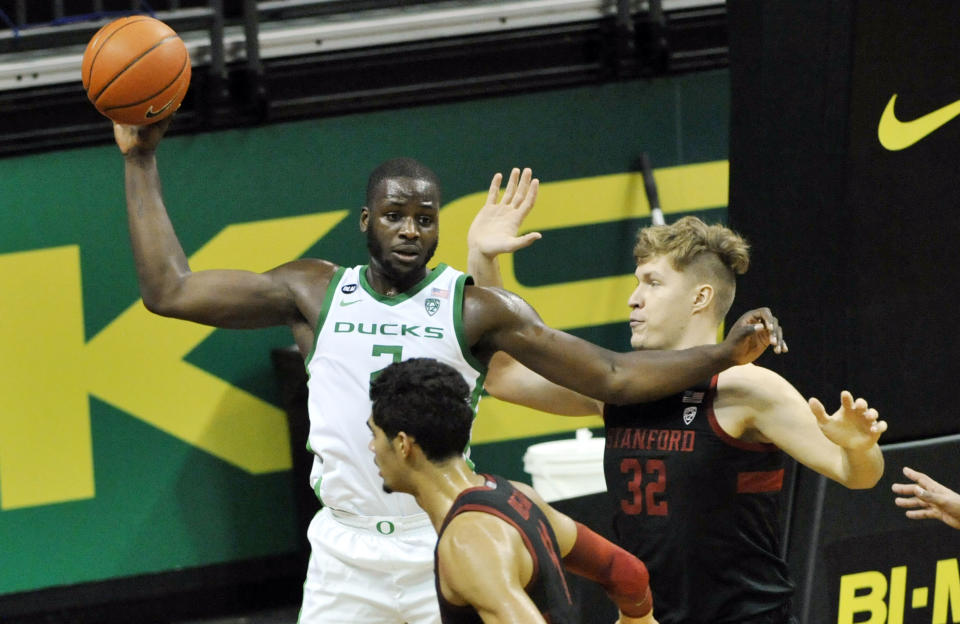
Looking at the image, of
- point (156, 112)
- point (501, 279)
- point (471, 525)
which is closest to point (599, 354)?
point (501, 279)

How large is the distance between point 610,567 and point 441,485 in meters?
0.53

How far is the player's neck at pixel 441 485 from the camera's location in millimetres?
3242

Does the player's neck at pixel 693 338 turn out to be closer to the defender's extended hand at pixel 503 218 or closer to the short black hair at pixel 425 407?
the defender's extended hand at pixel 503 218

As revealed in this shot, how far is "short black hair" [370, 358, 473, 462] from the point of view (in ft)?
10.6

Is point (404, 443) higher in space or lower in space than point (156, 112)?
lower

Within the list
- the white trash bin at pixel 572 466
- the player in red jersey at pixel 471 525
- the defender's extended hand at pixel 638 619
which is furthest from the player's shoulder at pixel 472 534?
the white trash bin at pixel 572 466

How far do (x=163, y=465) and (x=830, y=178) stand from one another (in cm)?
382

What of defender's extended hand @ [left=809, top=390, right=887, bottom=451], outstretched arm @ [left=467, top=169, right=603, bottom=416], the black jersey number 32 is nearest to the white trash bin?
outstretched arm @ [left=467, top=169, right=603, bottom=416]

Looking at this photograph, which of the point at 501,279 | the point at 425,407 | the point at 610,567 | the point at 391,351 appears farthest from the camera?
the point at 501,279

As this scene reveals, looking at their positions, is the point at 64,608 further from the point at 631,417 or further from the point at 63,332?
the point at 631,417

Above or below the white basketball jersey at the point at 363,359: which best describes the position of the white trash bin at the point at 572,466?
below

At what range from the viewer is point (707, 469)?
410cm

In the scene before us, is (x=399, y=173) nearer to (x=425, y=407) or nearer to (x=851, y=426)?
(x=425, y=407)

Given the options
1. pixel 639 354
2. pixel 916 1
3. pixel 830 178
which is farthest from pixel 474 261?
pixel 916 1
